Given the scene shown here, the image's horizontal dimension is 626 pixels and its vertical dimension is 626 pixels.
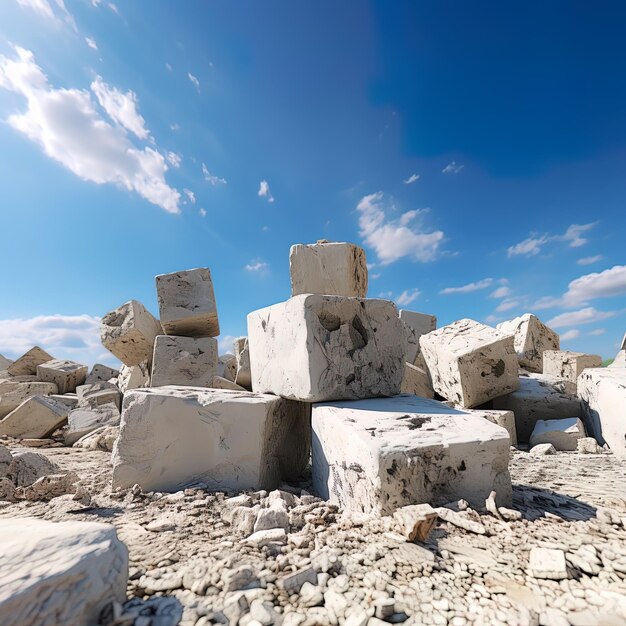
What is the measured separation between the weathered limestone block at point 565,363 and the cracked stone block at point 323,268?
373 cm

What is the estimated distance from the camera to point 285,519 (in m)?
1.56

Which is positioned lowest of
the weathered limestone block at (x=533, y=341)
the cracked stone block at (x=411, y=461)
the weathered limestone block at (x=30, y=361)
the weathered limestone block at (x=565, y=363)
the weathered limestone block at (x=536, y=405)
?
the cracked stone block at (x=411, y=461)

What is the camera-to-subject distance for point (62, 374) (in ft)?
24.8

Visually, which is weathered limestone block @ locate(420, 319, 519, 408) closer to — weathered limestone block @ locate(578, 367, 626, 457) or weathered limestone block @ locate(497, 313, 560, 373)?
weathered limestone block @ locate(578, 367, 626, 457)

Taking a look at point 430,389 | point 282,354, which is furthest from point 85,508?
point 430,389

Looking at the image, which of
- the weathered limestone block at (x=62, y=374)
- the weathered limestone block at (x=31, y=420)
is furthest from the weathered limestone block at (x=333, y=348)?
the weathered limestone block at (x=62, y=374)

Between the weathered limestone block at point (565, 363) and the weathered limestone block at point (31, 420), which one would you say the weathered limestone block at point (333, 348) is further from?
the weathered limestone block at point (565, 363)

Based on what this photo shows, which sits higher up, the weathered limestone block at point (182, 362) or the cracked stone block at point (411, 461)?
the weathered limestone block at point (182, 362)

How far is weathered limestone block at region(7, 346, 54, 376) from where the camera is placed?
8.38m

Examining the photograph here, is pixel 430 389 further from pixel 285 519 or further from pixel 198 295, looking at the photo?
pixel 285 519

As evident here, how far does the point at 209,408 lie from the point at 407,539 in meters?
1.38

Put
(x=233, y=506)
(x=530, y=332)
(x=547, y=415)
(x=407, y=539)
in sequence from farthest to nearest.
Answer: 1. (x=530, y=332)
2. (x=547, y=415)
3. (x=233, y=506)
4. (x=407, y=539)

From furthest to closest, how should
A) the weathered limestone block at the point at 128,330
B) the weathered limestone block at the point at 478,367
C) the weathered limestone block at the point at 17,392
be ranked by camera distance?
the weathered limestone block at the point at 17,392, the weathered limestone block at the point at 128,330, the weathered limestone block at the point at 478,367

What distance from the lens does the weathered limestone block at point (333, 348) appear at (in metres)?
2.29
